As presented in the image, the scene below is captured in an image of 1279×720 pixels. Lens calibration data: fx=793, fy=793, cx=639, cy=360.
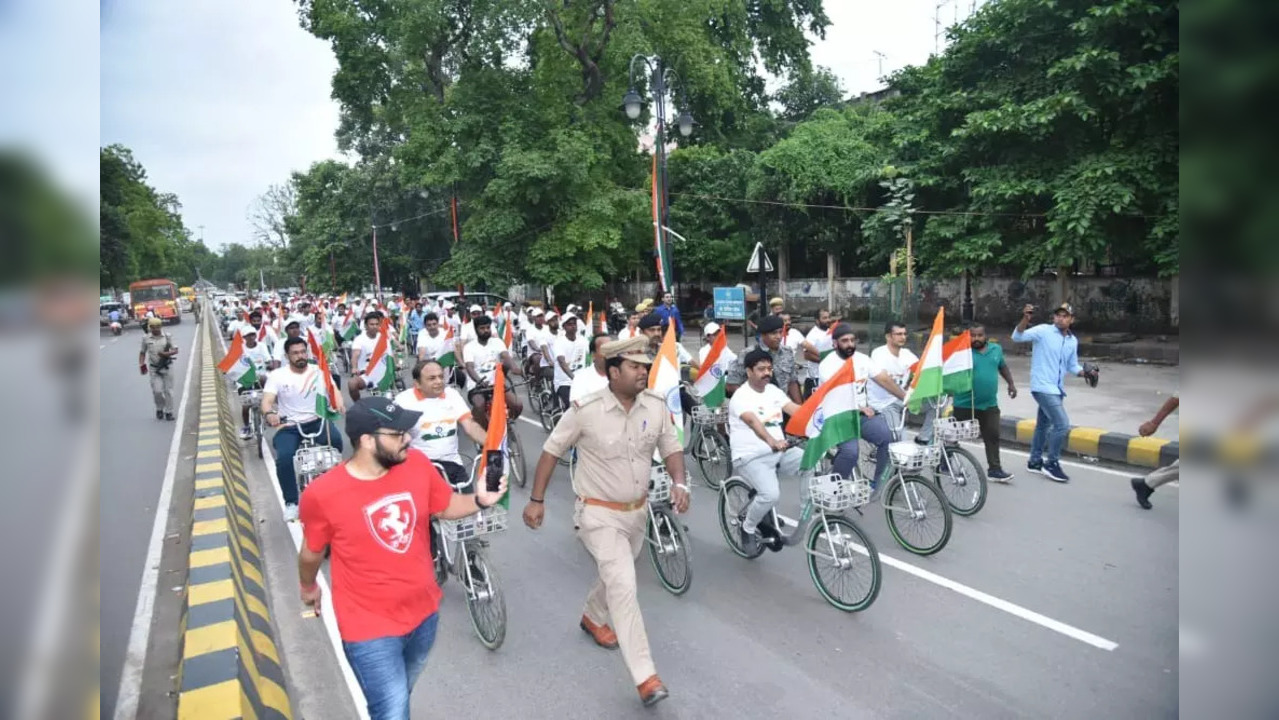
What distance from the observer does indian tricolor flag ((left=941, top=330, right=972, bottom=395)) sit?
7.10 meters

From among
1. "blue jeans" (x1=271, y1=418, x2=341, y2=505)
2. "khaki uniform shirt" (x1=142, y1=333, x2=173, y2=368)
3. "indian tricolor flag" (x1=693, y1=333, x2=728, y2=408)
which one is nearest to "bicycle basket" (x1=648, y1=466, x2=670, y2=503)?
"indian tricolor flag" (x1=693, y1=333, x2=728, y2=408)

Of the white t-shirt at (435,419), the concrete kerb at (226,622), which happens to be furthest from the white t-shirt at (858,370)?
the concrete kerb at (226,622)

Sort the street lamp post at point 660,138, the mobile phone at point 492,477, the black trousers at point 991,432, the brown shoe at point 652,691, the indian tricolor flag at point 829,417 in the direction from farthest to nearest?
the street lamp post at point 660,138 → the black trousers at point 991,432 → the indian tricolor flag at point 829,417 → the brown shoe at point 652,691 → the mobile phone at point 492,477

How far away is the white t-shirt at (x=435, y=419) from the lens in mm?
5582

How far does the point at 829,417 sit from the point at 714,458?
2.83 metres

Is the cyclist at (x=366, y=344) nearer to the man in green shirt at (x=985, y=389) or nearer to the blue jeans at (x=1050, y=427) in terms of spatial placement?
the man in green shirt at (x=985, y=389)

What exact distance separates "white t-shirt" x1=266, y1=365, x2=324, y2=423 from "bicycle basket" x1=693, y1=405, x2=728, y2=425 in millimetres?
3708

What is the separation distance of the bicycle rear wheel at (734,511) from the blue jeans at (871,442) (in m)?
0.75

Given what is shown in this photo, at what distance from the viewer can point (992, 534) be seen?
21.1ft

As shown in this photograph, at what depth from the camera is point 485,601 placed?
4.81m

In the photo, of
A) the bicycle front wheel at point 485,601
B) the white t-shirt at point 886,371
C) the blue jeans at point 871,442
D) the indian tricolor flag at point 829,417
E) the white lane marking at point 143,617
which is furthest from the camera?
the white t-shirt at point 886,371

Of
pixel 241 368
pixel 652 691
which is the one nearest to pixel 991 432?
pixel 652 691
